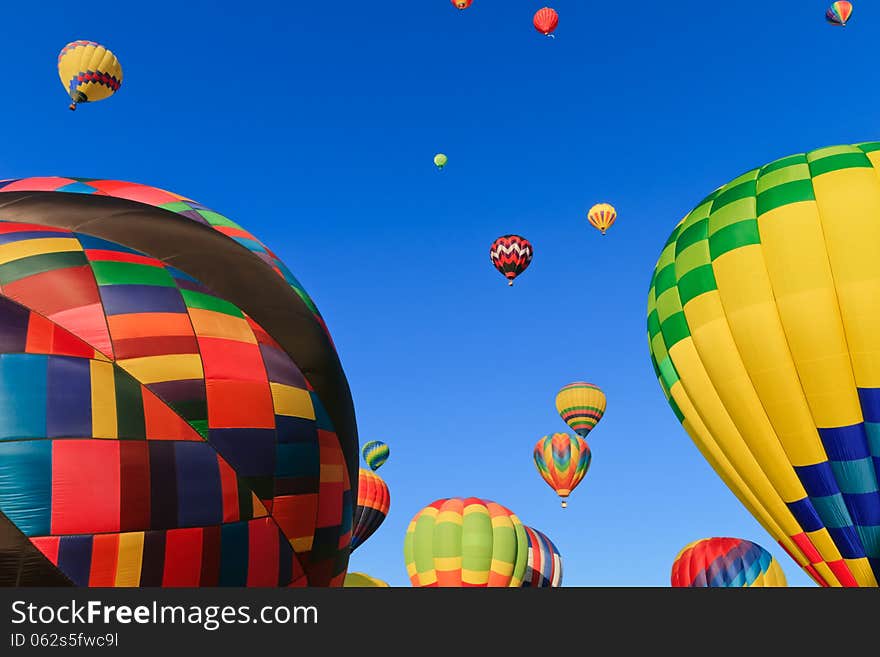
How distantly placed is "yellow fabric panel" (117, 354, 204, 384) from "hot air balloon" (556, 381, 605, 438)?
95.6 ft

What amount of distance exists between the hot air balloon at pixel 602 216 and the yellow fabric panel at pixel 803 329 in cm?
1957

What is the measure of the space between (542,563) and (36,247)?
23605 mm

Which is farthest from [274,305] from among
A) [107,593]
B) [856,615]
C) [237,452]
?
[856,615]

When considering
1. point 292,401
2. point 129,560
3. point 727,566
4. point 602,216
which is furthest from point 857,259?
point 602,216

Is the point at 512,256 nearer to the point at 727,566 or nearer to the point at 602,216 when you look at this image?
the point at 602,216

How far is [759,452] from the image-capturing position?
12.9m

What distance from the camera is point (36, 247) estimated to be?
489 cm

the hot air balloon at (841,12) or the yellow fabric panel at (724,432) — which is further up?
the hot air balloon at (841,12)

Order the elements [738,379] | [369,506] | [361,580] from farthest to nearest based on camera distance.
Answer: [369,506] → [361,580] → [738,379]

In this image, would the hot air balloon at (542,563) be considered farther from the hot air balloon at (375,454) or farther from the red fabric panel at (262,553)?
the red fabric panel at (262,553)

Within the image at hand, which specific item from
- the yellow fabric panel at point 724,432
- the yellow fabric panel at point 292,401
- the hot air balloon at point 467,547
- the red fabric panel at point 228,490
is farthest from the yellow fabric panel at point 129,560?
the hot air balloon at point 467,547

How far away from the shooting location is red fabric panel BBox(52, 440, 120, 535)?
166 inches

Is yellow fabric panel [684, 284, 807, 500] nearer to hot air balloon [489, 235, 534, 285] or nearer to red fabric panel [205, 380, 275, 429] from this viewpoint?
red fabric panel [205, 380, 275, 429]

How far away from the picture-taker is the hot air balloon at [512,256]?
3033 cm
